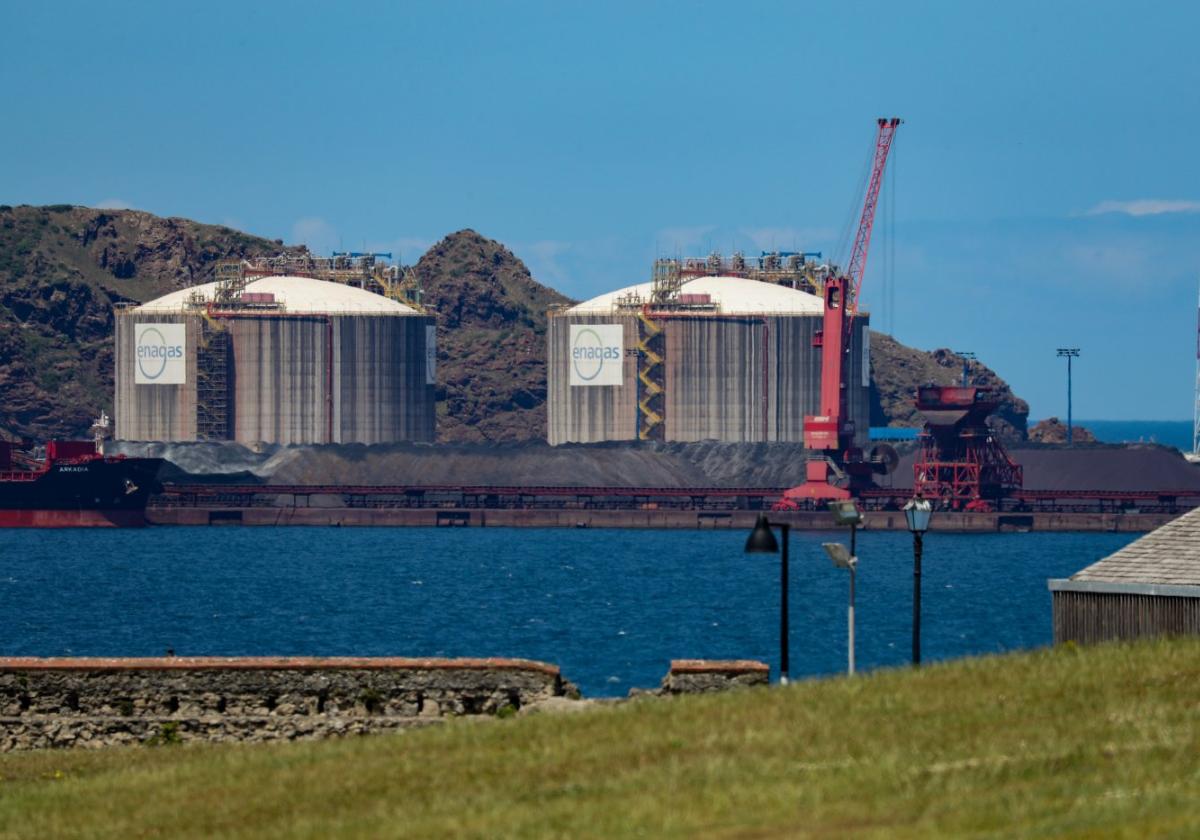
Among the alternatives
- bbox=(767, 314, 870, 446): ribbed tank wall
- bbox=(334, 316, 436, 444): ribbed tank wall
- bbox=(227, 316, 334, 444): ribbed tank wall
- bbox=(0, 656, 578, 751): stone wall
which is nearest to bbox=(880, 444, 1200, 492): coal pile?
bbox=(767, 314, 870, 446): ribbed tank wall

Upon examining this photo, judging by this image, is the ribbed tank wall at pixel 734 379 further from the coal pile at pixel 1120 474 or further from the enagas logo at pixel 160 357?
the enagas logo at pixel 160 357

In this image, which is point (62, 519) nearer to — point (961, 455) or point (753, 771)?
point (961, 455)

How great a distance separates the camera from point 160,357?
655ft

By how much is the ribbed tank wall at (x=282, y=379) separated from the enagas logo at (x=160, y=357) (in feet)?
17.0

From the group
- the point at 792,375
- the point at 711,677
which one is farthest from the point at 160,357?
the point at 711,677

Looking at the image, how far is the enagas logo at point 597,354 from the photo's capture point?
194 m

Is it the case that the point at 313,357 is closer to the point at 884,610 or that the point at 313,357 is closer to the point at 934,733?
the point at 884,610

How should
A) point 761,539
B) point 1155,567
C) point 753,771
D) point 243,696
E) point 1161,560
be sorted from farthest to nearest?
point 1161,560 → point 1155,567 → point 243,696 → point 761,539 → point 753,771

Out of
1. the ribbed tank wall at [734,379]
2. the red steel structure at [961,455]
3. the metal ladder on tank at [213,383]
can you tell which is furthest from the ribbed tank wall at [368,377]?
the red steel structure at [961,455]

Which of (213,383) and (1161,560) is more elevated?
(213,383)

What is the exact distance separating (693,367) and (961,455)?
96.5 feet

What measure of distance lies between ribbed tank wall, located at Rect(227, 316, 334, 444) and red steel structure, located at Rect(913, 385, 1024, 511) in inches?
2155

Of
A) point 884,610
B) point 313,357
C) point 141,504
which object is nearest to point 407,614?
point 884,610

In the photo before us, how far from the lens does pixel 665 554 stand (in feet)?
467
